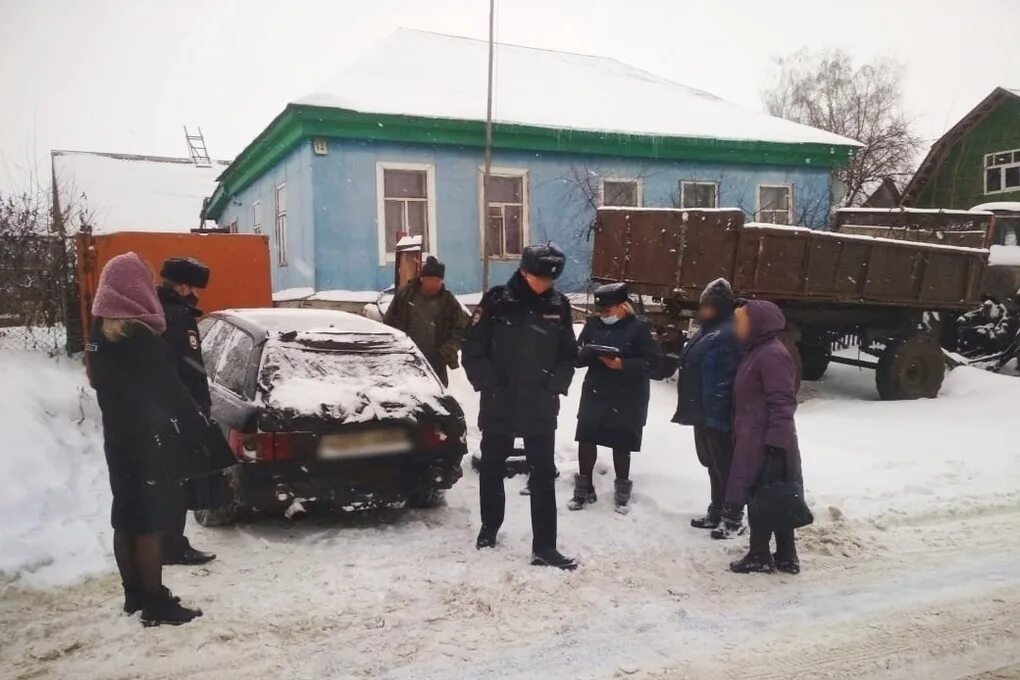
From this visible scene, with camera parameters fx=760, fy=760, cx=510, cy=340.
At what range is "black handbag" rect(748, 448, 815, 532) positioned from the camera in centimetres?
410

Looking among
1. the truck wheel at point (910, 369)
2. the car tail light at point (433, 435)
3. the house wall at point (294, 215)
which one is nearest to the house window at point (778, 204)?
the truck wheel at point (910, 369)

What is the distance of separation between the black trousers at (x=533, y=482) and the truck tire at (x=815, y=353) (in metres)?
6.16

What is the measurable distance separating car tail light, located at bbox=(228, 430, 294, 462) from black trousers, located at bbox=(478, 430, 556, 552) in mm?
1169

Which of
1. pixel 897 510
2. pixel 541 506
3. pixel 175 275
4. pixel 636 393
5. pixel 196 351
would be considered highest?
pixel 175 275

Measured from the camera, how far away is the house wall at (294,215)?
1259 cm

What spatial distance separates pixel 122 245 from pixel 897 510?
7.94 metres

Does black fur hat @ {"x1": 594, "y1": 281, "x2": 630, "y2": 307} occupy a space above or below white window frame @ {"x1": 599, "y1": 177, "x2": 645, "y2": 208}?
Result: below

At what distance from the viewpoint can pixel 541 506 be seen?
170 inches

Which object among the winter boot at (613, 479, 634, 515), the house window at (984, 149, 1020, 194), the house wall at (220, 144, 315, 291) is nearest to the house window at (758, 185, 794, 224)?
the house wall at (220, 144, 315, 291)

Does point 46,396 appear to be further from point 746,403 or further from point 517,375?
point 746,403

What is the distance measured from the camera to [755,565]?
4.24 metres

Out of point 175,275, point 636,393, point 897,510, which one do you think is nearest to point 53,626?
point 175,275

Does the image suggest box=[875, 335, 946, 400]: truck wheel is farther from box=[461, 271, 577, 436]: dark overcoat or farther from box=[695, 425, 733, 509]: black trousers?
box=[461, 271, 577, 436]: dark overcoat

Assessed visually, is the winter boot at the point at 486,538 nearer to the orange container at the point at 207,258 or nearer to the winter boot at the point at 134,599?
the winter boot at the point at 134,599
